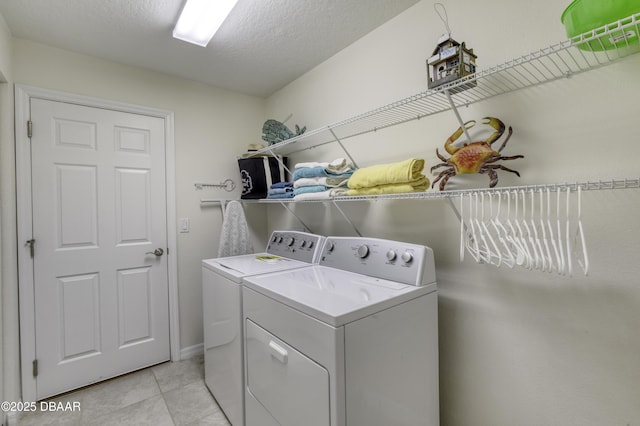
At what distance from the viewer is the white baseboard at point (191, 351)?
2448mm

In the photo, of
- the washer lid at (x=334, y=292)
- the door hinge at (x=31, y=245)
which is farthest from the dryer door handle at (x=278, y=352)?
the door hinge at (x=31, y=245)

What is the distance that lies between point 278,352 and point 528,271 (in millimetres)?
1086

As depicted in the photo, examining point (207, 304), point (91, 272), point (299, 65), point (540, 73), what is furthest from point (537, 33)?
point (91, 272)

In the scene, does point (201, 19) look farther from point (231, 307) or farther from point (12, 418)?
point (12, 418)

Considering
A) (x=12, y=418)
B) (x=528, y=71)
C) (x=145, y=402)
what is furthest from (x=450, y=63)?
(x=12, y=418)

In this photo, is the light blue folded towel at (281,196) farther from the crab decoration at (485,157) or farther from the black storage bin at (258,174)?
the crab decoration at (485,157)

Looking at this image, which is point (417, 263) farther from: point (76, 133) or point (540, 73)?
point (76, 133)

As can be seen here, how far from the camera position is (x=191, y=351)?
2496 mm

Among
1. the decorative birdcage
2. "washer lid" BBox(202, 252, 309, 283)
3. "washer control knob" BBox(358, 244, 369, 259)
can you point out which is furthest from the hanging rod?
the decorative birdcage

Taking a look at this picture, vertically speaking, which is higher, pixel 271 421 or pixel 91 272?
pixel 91 272

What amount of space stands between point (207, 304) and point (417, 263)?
143cm

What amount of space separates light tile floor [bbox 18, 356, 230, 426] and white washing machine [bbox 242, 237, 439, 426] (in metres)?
0.54

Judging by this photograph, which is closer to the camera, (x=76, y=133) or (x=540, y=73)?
(x=540, y=73)

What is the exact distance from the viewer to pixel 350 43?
6.42ft
